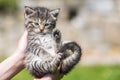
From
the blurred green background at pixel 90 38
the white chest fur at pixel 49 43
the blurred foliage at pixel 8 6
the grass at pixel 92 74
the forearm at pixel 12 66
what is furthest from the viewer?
the blurred foliage at pixel 8 6

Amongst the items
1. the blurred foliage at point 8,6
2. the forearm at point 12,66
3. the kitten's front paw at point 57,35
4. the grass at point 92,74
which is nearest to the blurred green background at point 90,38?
the grass at point 92,74

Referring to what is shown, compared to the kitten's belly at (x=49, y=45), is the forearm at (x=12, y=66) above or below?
below

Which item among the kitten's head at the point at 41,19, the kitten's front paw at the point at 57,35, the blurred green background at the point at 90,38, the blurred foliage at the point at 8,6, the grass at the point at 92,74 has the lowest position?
the blurred foliage at the point at 8,6

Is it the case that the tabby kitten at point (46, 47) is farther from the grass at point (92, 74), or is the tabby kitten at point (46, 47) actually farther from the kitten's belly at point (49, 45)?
the grass at point (92, 74)

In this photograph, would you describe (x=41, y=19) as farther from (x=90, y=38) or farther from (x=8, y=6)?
(x=8, y=6)

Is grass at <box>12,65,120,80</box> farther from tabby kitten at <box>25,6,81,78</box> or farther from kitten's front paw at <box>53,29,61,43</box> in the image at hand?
kitten's front paw at <box>53,29,61,43</box>

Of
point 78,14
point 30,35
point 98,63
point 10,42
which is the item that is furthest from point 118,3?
point 30,35

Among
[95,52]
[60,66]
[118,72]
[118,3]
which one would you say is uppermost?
[60,66]

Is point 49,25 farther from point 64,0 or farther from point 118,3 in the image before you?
point 118,3

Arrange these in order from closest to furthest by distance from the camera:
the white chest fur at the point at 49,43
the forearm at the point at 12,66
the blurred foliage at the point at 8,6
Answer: the white chest fur at the point at 49,43
the forearm at the point at 12,66
the blurred foliage at the point at 8,6
